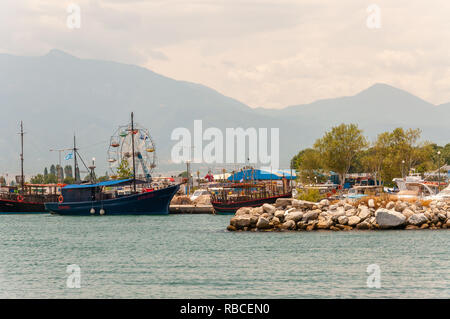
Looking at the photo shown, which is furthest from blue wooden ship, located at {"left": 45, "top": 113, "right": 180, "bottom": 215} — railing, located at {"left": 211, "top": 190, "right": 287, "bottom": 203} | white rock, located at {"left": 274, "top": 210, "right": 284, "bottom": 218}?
white rock, located at {"left": 274, "top": 210, "right": 284, "bottom": 218}

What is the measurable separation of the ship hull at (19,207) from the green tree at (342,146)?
149 feet

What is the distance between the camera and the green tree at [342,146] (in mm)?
109688

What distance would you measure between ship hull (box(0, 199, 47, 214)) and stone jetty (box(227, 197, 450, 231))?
5386 centimetres

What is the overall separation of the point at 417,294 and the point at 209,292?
747cm

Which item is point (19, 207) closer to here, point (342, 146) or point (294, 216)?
point (342, 146)

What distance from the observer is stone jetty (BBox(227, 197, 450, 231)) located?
46.2 meters

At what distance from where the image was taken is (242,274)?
29.2 metres

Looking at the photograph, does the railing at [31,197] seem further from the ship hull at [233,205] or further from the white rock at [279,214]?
the white rock at [279,214]

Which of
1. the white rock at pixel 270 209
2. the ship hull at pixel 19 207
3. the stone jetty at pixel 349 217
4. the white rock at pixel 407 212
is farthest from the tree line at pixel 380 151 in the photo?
the white rock at pixel 270 209

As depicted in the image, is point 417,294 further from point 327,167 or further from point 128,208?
point 327,167

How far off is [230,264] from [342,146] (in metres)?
80.4
